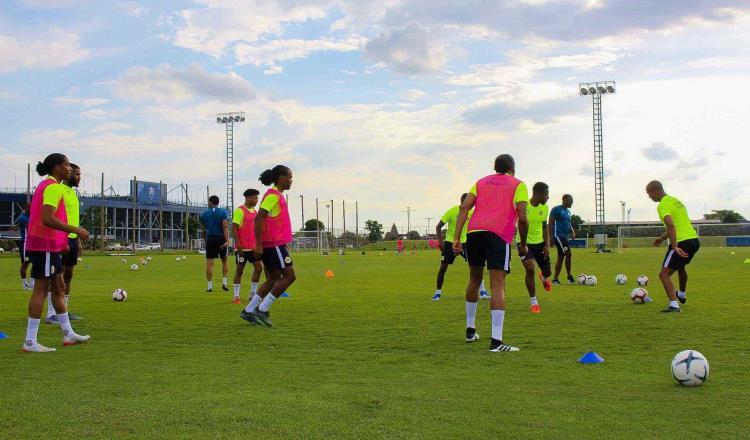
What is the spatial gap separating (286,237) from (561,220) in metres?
10.1

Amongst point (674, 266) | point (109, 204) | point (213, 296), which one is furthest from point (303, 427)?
point (109, 204)

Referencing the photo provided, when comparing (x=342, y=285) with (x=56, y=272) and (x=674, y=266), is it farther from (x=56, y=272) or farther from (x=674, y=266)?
(x=56, y=272)

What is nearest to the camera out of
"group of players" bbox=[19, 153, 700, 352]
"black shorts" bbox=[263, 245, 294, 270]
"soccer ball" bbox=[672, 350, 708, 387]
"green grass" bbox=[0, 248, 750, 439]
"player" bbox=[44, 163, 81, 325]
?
"green grass" bbox=[0, 248, 750, 439]

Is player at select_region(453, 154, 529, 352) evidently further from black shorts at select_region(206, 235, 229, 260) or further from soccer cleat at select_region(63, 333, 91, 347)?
black shorts at select_region(206, 235, 229, 260)

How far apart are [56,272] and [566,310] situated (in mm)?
7592

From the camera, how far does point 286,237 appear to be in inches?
416

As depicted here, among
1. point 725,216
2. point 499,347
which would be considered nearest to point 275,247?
point 499,347

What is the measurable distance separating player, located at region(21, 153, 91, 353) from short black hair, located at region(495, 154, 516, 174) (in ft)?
15.4

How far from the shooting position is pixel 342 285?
63.0 feet

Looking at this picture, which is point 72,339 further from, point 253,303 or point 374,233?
point 374,233

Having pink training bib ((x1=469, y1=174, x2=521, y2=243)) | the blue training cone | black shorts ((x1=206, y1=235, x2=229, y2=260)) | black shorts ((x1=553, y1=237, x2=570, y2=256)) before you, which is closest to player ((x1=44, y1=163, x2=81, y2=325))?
black shorts ((x1=206, y1=235, x2=229, y2=260))

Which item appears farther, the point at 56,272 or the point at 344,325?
the point at 344,325

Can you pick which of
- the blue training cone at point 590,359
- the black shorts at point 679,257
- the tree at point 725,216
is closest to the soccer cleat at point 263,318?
the blue training cone at point 590,359

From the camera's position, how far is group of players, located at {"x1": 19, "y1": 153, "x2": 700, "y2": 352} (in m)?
8.26
